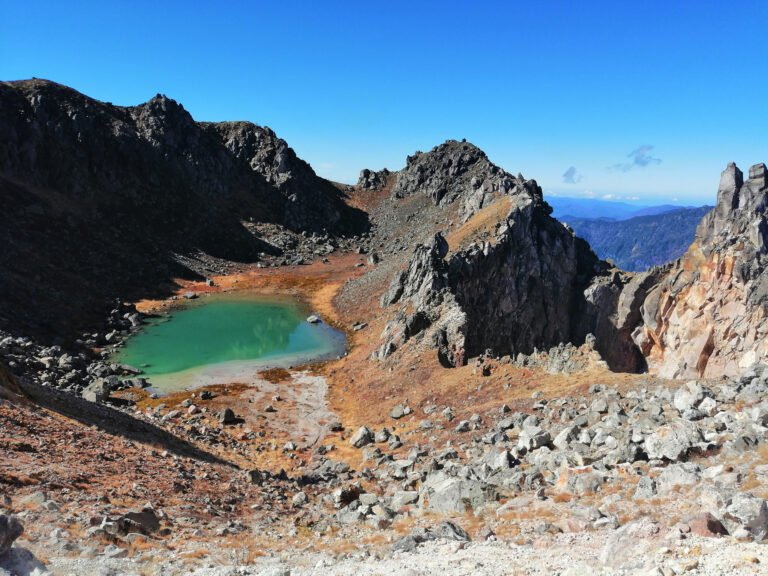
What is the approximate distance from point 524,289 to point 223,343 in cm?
4556

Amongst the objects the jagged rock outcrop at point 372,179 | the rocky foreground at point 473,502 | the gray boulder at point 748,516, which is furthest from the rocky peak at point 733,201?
the jagged rock outcrop at point 372,179

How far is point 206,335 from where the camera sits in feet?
236

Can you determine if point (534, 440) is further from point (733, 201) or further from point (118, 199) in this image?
point (118, 199)

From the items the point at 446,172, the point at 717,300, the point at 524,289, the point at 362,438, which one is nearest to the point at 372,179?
the point at 446,172

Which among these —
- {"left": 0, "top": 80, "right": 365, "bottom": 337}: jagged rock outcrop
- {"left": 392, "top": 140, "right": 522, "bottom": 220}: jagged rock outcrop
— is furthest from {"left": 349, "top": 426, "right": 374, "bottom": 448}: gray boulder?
{"left": 392, "top": 140, "right": 522, "bottom": 220}: jagged rock outcrop

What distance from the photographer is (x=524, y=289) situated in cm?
8219

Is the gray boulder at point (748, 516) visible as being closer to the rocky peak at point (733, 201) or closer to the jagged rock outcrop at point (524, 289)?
the jagged rock outcrop at point (524, 289)

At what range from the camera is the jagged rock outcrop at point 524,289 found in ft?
226

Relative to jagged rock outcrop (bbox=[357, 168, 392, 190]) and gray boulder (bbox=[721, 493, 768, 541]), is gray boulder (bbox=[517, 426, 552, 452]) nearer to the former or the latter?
gray boulder (bbox=[721, 493, 768, 541])

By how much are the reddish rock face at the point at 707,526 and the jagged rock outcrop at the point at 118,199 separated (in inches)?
2636

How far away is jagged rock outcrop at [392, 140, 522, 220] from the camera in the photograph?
142500mm

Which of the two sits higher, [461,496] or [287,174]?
[287,174]

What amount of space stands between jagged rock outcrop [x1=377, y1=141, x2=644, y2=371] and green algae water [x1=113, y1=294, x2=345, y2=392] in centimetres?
1238

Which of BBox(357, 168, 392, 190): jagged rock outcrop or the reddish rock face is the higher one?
BBox(357, 168, 392, 190): jagged rock outcrop
